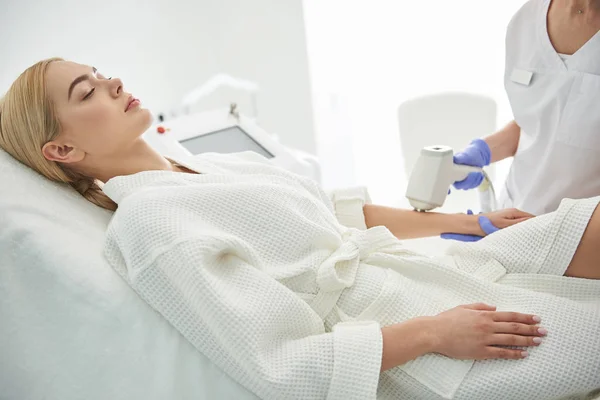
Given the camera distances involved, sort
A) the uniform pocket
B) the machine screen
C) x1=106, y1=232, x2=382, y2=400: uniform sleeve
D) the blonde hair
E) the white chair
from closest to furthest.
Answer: x1=106, y1=232, x2=382, y2=400: uniform sleeve < the blonde hair < the uniform pocket < the machine screen < the white chair

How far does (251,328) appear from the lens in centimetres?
102

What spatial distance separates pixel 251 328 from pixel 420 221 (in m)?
0.69

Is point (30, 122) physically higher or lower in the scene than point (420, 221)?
higher

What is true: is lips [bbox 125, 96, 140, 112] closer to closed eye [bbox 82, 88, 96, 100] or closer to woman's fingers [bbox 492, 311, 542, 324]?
closed eye [bbox 82, 88, 96, 100]

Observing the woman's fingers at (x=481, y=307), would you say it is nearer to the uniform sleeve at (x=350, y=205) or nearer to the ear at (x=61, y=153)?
the uniform sleeve at (x=350, y=205)

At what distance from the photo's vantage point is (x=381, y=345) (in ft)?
3.41

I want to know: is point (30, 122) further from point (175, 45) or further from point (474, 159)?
point (175, 45)

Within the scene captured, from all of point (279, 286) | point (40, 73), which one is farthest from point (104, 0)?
point (279, 286)

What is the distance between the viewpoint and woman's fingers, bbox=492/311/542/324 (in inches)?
42.6

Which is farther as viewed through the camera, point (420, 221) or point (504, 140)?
point (504, 140)

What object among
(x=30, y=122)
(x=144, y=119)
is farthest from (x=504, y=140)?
(x=30, y=122)

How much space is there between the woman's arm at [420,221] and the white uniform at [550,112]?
0.40 feet

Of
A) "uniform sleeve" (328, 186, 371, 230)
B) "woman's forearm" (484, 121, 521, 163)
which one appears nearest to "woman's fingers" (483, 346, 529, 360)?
"uniform sleeve" (328, 186, 371, 230)

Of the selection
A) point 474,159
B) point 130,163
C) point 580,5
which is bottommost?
point 474,159
